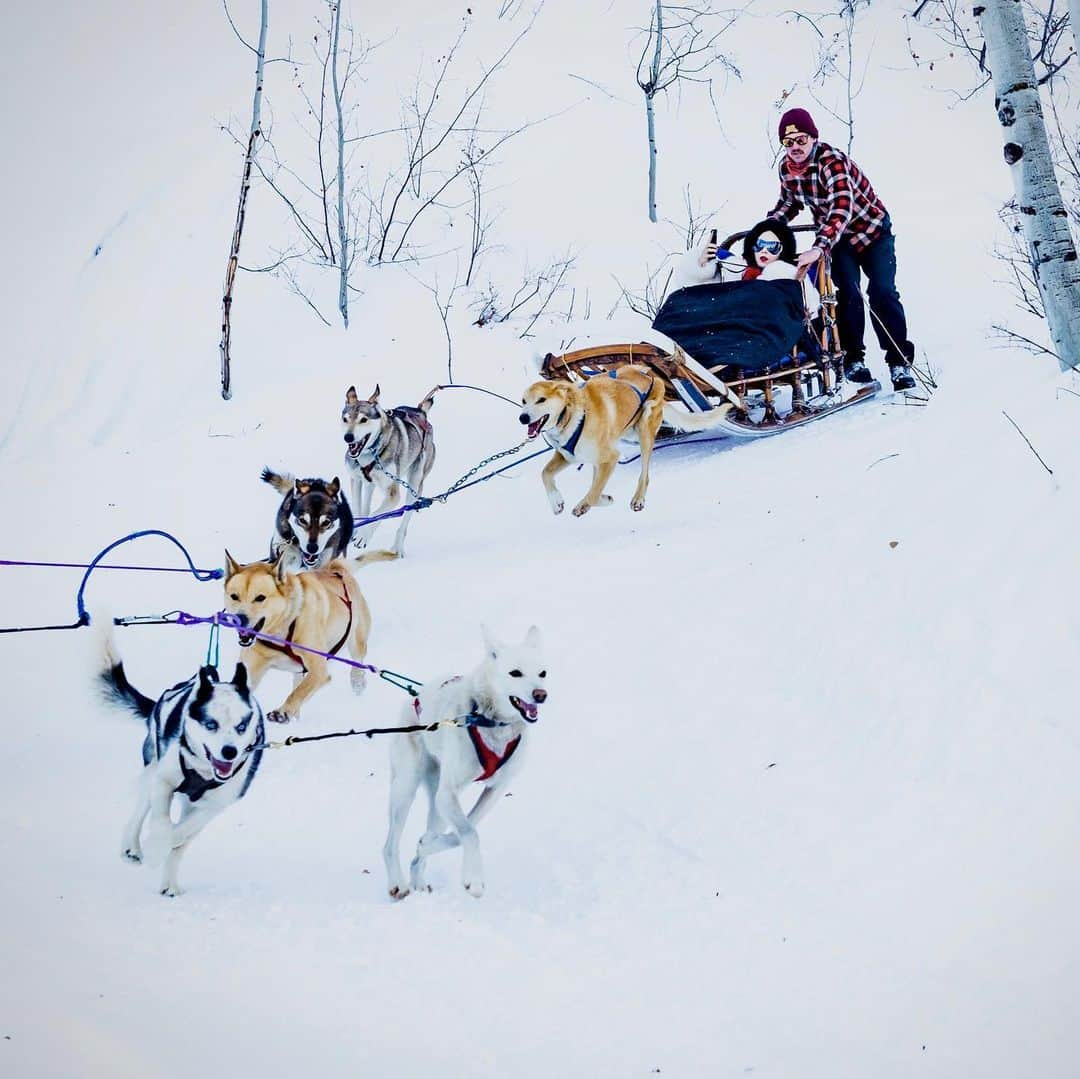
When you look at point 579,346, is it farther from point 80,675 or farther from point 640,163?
point 640,163

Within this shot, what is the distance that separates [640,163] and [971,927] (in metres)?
10.3

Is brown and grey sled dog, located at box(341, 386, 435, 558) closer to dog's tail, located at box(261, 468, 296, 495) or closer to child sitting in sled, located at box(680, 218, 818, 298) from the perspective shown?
dog's tail, located at box(261, 468, 296, 495)

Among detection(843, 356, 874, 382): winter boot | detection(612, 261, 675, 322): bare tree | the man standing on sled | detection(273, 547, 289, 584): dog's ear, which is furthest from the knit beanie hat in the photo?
detection(273, 547, 289, 584): dog's ear

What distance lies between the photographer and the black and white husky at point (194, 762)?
285cm

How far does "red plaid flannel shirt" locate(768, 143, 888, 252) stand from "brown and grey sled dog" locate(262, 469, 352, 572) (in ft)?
11.1

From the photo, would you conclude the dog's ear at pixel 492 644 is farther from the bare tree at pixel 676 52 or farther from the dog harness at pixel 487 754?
the bare tree at pixel 676 52

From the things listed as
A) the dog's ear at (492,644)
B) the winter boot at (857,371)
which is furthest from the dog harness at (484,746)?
the winter boot at (857,371)

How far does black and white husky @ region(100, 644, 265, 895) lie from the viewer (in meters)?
2.85

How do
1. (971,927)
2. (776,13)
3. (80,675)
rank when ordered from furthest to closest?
(776,13) < (80,675) < (971,927)

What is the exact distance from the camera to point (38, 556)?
636 cm

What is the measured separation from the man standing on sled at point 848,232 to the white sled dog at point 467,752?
439cm

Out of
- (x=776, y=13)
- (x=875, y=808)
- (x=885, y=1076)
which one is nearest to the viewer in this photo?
(x=885, y=1076)

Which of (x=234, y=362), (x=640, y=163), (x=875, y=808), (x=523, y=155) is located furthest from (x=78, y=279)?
(x=875, y=808)

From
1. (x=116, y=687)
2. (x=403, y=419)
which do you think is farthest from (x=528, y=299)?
(x=116, y=687)
